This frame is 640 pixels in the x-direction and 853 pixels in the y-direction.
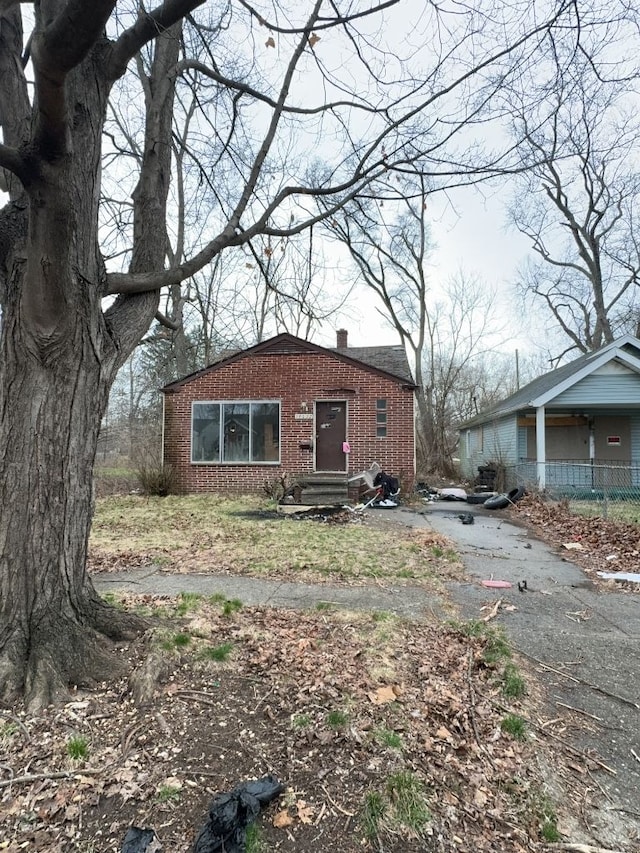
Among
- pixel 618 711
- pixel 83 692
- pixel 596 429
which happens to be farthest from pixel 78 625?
pixel 596 429

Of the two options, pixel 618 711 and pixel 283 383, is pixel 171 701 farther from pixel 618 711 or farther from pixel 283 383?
pixel 283 383

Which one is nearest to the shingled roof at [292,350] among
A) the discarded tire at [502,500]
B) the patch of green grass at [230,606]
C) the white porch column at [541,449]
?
the white porch column at [541,449]

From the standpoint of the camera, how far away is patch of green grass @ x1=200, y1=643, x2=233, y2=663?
3.20 m

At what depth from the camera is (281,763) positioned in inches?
91.0

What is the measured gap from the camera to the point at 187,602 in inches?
172

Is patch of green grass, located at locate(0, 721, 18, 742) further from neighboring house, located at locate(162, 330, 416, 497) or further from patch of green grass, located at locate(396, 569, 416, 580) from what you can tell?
neighboring house, located at locate(162, 330, 416, 497)

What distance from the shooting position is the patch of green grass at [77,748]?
2271mm

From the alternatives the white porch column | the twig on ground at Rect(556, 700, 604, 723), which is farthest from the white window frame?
the twig on ground at Rect(556, 700, 604, 723)

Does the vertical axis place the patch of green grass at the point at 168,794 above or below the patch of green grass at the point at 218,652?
below

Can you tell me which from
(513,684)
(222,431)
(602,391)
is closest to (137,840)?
(513,684)

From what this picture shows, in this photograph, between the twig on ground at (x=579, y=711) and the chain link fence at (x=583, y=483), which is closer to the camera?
the twig on ground at (x=579, y=711)

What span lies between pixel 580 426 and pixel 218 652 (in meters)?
15.2

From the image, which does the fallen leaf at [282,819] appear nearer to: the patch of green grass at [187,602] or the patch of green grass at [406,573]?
the patch of green grass at [187,602]

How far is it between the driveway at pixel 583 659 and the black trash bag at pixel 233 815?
1293mm
